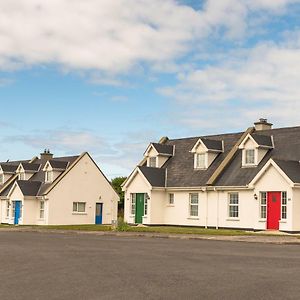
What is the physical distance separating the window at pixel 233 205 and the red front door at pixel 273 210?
321 cm

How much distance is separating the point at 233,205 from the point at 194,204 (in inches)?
157

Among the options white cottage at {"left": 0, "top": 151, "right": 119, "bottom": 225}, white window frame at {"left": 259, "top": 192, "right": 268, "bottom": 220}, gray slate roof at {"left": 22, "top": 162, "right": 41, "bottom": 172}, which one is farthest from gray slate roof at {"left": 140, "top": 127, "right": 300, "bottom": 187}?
gray slate roof at {"left": 22, "top": 162, "right": 41, "bottom": 172}

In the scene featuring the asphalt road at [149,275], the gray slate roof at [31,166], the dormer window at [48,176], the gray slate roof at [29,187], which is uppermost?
the gray slate roof at [31,166]

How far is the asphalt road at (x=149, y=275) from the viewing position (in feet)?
36.9

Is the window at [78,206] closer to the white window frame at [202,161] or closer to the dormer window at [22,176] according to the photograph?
the dormer window at [22,176]

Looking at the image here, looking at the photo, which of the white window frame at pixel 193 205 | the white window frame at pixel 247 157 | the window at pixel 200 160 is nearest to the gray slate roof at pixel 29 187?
the window at pixel 200 160

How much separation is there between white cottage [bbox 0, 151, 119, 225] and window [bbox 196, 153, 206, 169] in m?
14.6

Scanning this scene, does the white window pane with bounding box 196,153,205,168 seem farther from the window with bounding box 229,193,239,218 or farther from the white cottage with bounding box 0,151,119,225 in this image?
the white cottage with bounding box 0,151,119,225

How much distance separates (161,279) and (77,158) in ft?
146

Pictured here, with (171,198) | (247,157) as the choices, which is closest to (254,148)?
(247,157)

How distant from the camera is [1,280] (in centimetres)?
1307

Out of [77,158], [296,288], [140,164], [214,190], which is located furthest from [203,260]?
[77,158]

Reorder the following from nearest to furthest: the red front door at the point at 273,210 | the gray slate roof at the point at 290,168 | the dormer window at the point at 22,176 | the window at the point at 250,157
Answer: the gray slate roof at the point at 290,168, the red front door at the point at 273,210, the window at the point at 250,157, the dormer window at the point at 22,176

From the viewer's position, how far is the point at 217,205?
138 ft
